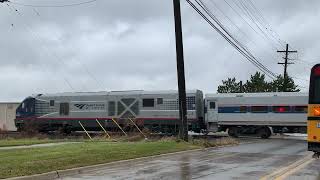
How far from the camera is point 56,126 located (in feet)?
155

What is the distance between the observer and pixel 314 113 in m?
16.1

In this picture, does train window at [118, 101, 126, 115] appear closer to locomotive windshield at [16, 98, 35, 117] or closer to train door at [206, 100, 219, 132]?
train door at [206, 100, 219, 132]

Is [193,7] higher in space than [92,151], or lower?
higher

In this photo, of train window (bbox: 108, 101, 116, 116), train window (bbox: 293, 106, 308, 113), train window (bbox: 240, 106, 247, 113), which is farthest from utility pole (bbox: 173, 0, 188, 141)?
train window (bbox: 108, 101, 116, 116)

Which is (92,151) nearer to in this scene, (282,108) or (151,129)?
(151,129)

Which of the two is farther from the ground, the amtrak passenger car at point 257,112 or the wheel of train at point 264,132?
the amtrak passenger car at point 257,112

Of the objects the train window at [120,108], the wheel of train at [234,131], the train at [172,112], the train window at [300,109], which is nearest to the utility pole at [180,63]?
the train at [172,112]

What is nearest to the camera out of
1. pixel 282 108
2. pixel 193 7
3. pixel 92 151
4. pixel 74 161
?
pixel 74 161

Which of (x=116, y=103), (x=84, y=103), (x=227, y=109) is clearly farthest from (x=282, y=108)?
(x=84, y=103)

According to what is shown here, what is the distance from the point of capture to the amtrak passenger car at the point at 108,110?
143ft

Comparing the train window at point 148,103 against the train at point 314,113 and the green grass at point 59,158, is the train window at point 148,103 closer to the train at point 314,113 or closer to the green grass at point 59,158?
the green grass at point 59,158

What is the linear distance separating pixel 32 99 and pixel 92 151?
28.0 metres

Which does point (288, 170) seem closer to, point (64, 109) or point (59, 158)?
point (59, 158)

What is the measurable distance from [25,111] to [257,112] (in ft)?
64.1
